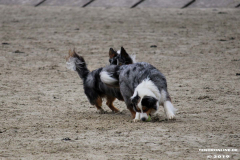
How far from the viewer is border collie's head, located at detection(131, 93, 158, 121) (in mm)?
5953

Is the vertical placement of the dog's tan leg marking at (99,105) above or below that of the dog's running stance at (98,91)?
below

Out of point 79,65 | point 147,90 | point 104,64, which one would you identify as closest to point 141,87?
point 147,90

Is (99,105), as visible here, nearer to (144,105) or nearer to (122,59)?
(122,59)

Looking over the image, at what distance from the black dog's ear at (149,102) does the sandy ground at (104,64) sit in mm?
284

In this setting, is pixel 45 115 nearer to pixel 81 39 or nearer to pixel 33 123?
pixel 33 123

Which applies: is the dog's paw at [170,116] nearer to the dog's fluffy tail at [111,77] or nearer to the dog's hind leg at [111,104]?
the dog's fluffy tail at [111,77]

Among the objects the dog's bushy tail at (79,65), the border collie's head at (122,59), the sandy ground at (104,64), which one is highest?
the border collie's head at (122,59)

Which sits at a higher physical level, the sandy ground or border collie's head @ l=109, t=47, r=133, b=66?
border collie's head @ l=109, t=47, r=133, b=66

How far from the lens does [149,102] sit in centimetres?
596

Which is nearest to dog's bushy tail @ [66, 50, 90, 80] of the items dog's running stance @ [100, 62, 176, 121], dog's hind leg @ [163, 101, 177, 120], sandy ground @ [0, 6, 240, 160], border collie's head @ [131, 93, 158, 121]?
sandy ground @ [0, 6, 240, 160]

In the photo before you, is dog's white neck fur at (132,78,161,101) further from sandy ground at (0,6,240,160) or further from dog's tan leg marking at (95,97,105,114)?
dog's tan leg marking at (95,97,105,114)

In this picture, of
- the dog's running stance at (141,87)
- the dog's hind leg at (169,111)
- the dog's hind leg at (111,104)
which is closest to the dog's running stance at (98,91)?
the dog's hind leg at (111,104)

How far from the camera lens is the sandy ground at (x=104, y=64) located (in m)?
5.16

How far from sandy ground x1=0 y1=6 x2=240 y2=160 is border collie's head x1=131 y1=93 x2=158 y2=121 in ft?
0.56
